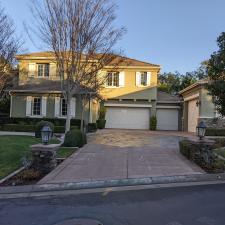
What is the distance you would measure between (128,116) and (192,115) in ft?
23.7

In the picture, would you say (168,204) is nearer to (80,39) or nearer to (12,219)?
(12,219)

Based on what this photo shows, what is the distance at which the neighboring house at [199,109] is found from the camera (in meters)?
30.1

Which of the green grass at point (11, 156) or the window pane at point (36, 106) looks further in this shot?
the window pane at point (36, 106)

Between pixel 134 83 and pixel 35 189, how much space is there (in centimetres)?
2890

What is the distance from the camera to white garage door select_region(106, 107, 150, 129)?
127 ft

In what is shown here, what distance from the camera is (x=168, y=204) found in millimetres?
8172

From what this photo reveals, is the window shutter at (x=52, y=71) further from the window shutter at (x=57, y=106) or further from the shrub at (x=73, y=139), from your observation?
the shrub at (x=73, y=139)

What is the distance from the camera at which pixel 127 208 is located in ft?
25.7

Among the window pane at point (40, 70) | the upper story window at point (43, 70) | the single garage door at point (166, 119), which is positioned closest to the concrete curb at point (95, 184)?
the upper story window at point (43, 70)

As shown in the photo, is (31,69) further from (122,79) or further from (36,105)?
(122,79)

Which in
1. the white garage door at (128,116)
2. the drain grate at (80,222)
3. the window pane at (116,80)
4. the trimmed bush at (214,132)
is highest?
the window pane at (116,80)

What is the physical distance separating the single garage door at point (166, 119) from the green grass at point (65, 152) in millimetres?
22533

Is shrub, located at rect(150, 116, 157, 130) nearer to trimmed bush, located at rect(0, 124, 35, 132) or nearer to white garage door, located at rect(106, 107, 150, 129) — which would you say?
white garage door, located at rect(106, 107, 150, 129)

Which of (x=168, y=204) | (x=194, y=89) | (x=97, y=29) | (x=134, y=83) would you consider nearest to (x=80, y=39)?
(x=97, y=29)
